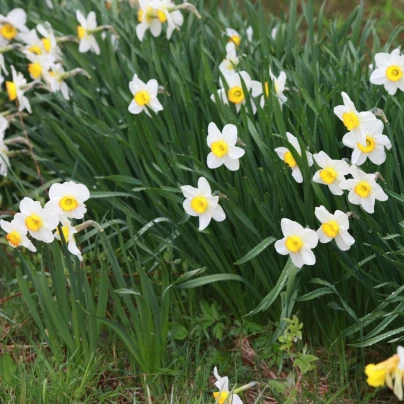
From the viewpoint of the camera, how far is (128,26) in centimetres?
324

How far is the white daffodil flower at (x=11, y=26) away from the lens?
10.3 ft

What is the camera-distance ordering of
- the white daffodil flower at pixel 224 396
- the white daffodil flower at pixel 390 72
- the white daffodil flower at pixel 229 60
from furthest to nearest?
1. the white daffodil flower at pixel 229 60
2. the white daffodil flower at pixel 390 72
3. the white daffodil flower at pixel 224 396

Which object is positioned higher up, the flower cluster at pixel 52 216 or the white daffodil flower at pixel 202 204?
the flower cluster at pixel 52 216

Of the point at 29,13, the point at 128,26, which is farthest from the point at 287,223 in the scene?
the point at 29,13

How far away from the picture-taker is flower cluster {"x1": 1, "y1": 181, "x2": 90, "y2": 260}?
6.69 feet

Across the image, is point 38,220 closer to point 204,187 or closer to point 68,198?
point 68,198

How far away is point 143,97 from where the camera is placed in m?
2.55

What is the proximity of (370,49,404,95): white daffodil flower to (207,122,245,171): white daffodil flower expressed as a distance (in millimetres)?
494

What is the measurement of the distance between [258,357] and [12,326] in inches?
34.5

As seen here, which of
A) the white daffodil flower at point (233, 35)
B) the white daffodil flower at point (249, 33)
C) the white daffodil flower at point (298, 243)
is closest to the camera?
the white daffodil flower at point (298, 243)

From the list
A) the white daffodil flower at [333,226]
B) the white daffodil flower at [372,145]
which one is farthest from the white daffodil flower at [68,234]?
the white daffodil flower at [372,145]

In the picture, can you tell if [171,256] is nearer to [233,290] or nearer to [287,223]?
[233,290]

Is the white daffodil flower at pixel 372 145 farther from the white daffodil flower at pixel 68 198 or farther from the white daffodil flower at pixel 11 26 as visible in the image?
the white daffodil flower at pixel 11 26

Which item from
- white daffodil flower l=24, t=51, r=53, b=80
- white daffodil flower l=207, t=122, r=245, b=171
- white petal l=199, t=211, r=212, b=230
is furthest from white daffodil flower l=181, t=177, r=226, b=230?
white daffodil flower l=24, t=51, r=53, b=80
